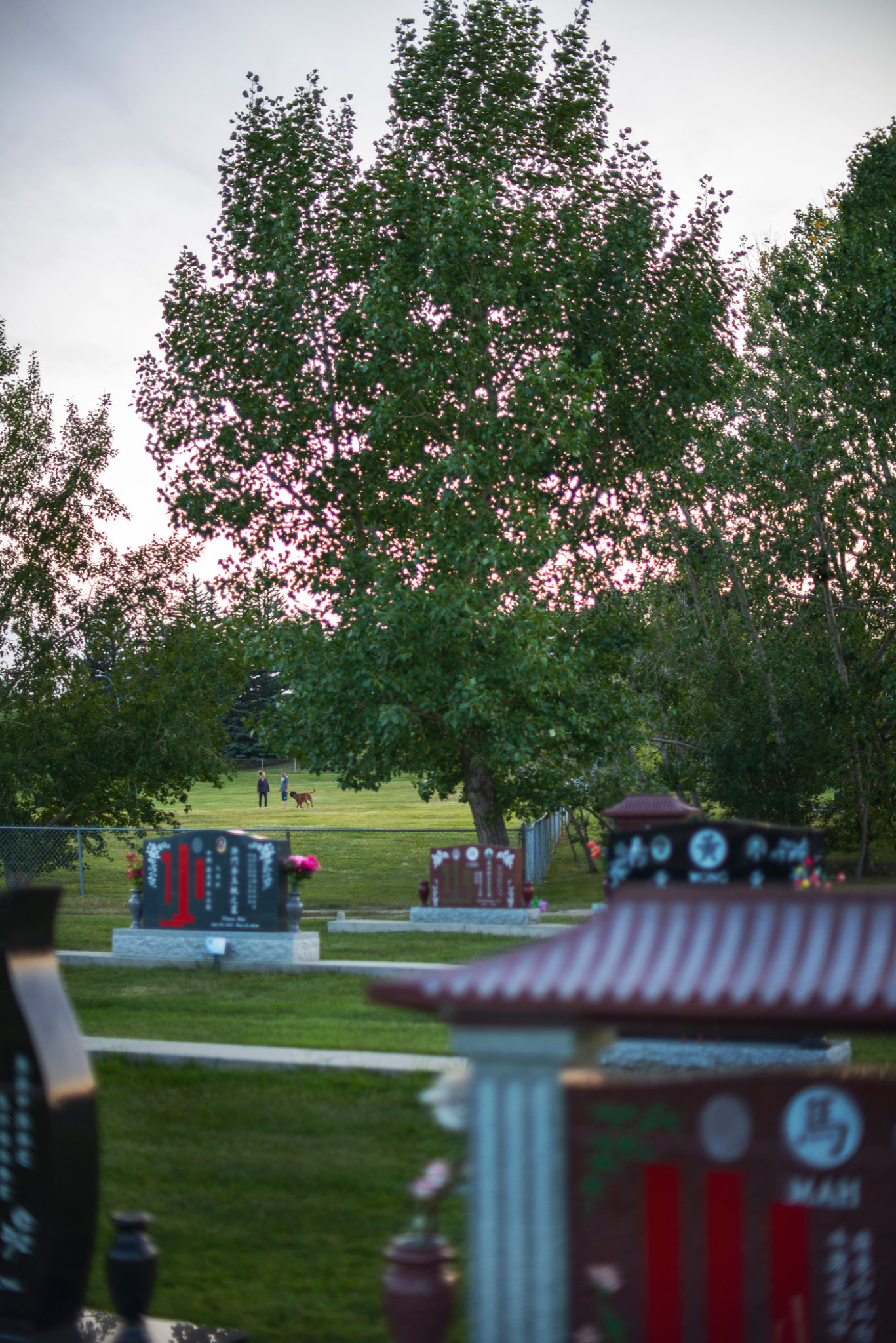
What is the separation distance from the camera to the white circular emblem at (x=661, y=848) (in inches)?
466

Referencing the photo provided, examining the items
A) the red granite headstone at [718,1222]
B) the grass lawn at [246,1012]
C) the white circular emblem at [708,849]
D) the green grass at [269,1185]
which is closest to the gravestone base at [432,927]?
the grass lawn at [246,1012]

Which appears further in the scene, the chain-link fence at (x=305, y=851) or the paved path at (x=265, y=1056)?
the chain-link fence at (x=305, y=851)

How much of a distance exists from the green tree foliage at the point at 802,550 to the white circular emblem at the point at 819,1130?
77.1 ft

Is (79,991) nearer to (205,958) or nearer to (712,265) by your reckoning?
(205,958)

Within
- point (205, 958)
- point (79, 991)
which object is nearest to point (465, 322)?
point (205, 958)

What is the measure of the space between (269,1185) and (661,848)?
545 centimetres

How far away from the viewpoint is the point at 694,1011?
3652 millimetres

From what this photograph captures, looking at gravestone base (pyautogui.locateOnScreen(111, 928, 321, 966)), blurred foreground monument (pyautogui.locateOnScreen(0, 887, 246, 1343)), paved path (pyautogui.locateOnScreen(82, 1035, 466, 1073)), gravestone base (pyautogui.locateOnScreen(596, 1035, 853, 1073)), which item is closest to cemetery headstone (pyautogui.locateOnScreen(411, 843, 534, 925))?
gravestone base (pyautogui.locateOnScreen(111, 928, 321, 966))

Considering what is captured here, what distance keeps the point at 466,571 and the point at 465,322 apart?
5152 millimetres

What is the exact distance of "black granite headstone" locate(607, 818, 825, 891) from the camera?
38.1 ft

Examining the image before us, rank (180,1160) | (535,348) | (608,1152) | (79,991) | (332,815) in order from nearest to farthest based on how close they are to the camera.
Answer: (608,1152) < (180,1160) < (79,991) < (535,348) < (332,815)

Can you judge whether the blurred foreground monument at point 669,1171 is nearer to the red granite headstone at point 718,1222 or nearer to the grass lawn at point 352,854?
the red granite headstone at point 718,1222

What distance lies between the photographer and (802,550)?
3105cm

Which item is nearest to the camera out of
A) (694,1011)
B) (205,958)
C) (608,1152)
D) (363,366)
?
(694,1011)
